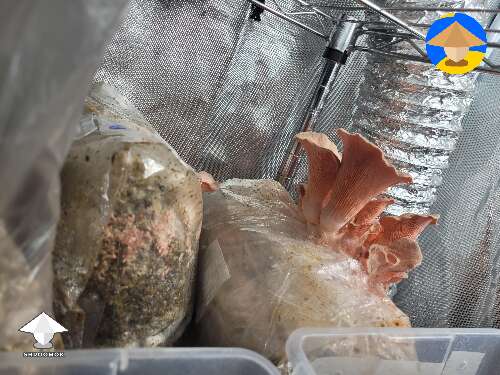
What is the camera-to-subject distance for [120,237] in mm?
701

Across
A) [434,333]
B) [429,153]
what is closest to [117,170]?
[434,333]

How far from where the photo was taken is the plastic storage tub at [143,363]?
0.52 meters

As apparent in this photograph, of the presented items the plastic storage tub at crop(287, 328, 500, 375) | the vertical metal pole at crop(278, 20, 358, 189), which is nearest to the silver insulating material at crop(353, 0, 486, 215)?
the vertical metal pole at crop(278, 20, 358, 189)

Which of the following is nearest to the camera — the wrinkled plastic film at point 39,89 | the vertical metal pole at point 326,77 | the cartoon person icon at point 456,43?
the wrinkled plastic film at point 39,89

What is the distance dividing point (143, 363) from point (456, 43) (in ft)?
2.98

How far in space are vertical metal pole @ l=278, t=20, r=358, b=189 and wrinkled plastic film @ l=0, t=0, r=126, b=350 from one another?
1195mm

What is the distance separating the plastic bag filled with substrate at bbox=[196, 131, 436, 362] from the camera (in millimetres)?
875

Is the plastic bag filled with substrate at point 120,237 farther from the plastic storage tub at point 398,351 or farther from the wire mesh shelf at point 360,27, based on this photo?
the wire mesh shelf at point 360,27

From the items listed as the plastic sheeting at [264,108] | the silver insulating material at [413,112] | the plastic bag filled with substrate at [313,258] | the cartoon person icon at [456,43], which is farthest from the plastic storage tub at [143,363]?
the silver insulating material at [413,112]

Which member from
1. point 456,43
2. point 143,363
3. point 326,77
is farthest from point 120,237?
point 326,77

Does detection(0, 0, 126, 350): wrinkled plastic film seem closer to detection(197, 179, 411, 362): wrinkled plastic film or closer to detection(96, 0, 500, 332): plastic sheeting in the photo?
detection(197, 179, 411, 362): wrinkled plastic film

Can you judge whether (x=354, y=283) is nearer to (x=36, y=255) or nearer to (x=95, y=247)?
(x=95, y=247)

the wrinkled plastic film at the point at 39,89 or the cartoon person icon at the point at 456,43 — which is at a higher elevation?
the cartoon person icon at the point at 456,43

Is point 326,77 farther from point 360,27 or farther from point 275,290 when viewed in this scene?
point 275,290
